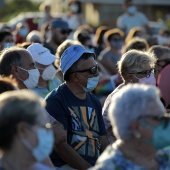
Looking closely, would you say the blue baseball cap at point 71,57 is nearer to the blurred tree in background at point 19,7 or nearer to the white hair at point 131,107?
the white hair at point 131,107

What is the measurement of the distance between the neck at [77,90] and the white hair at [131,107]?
203 centimetres

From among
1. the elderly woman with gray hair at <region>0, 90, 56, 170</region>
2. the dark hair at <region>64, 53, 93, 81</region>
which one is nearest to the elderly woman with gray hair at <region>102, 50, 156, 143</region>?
the dark hair at <region>64, 53, 93, 81</region>

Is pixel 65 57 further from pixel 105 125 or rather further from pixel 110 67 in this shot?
pixel 110 67

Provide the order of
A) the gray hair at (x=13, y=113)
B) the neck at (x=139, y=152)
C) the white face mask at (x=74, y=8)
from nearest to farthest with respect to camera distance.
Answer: the gray hair at (x=13, y=113)
the neck at (x=139, y=152)
the white face mask at (x=74, y=8)

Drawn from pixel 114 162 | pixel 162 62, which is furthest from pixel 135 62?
pixel 114 162

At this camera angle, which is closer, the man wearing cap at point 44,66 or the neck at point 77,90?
the neck at point 77,90

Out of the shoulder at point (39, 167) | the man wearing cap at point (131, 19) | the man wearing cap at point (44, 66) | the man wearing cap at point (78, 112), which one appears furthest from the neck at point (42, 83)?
the man wearing cap at point (131, 19)

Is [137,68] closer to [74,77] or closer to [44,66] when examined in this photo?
[74,77]

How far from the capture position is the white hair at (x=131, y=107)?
17.5ft

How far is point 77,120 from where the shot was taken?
7328 millimetres

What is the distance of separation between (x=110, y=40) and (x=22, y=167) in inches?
396

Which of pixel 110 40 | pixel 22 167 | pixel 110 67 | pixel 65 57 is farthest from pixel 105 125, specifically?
pixel 110 40

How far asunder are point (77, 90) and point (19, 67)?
75 cm

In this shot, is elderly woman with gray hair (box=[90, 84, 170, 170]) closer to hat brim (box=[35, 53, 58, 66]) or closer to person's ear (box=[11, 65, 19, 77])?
person's ear (box=[11, 65, 19, 77])
